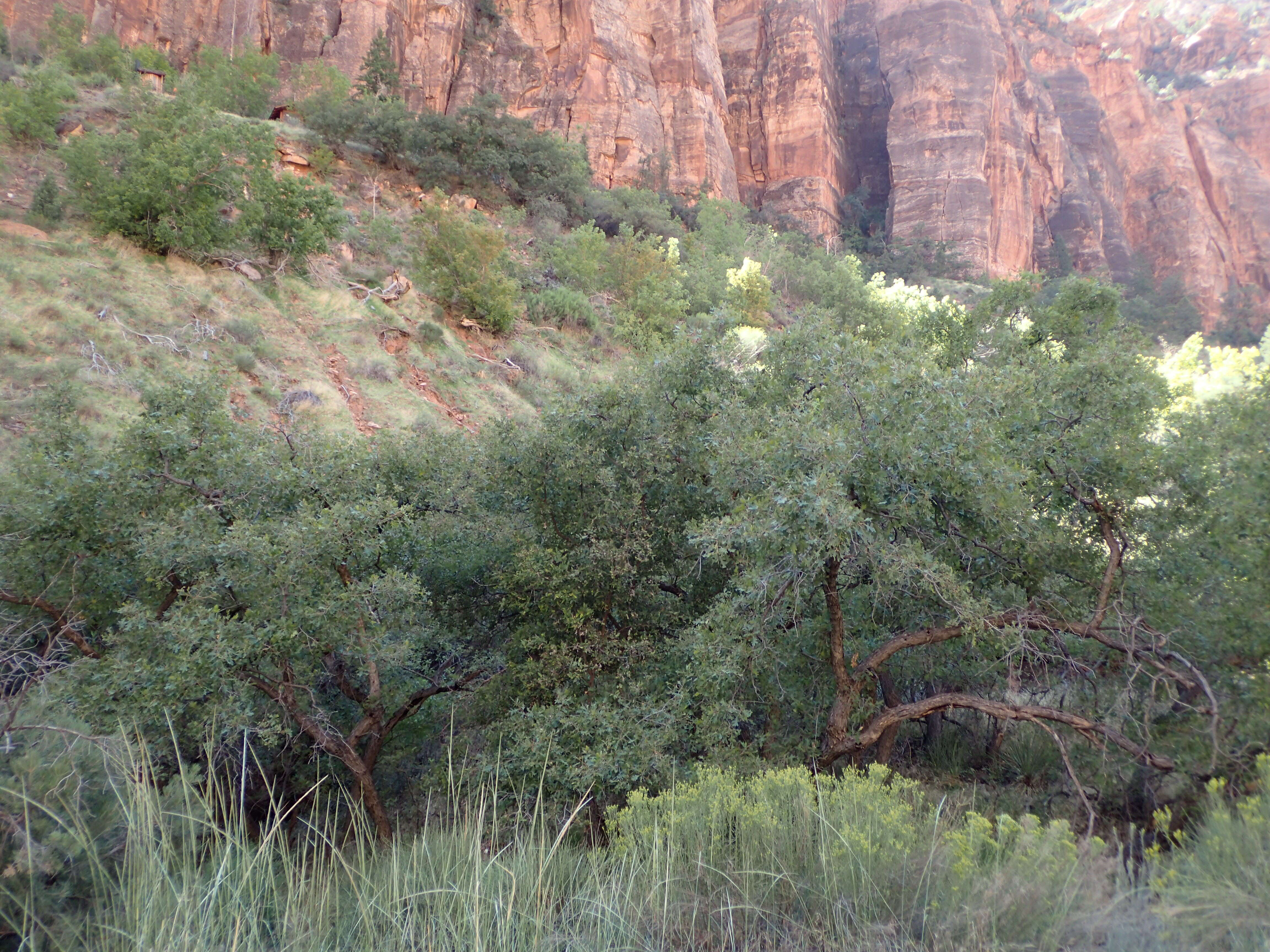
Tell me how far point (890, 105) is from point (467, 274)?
4939 cm

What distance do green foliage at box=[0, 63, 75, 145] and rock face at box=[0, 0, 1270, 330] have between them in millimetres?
15905

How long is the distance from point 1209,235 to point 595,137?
4834 centimetres

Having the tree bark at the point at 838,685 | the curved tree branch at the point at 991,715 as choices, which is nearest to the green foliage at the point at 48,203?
the tree bark at the point at 838,685

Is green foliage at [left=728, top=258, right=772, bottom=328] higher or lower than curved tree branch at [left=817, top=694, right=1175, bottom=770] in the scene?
higher

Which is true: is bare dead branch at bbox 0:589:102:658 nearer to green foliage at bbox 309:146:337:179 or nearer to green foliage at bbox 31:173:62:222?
green foliage at bbox 31:173:62:222

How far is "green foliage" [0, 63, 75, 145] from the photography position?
1712 centimetres

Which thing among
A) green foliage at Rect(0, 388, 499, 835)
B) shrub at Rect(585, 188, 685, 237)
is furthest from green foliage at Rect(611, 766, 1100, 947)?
shrub at Rect(585, 188, 685, 237)

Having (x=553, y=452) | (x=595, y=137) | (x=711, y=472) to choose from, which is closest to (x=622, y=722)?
(x=711, y=472)

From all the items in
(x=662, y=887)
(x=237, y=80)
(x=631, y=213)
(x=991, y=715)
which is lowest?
(x=662, y=887)

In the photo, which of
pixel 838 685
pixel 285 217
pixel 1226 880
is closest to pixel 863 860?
pixel 1226 880

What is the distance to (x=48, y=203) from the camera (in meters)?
14.8

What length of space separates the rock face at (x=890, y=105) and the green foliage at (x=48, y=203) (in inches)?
773

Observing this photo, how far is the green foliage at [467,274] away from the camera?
19203 mm

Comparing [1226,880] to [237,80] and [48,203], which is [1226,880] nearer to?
[48,203]
